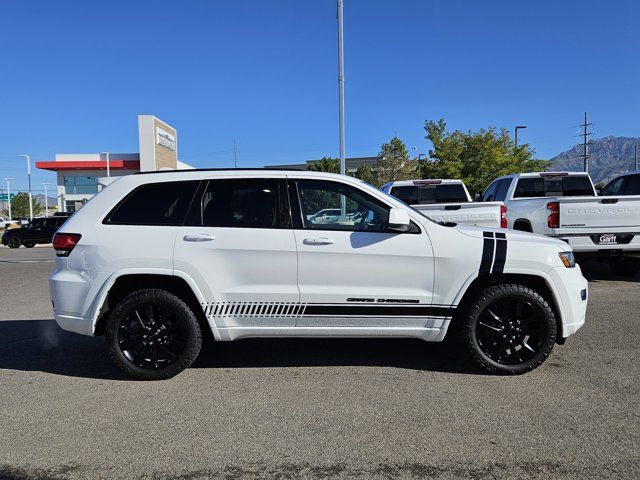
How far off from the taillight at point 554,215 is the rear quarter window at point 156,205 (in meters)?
6.47

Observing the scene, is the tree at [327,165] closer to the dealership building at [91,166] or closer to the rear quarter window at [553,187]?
the dealership building at [91,166]

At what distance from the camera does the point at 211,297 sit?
437 centimetres

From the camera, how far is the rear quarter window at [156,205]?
4461 millimetres

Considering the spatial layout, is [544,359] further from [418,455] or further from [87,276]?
[87,276]

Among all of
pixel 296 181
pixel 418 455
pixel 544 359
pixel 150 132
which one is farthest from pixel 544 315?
pixel 150 132

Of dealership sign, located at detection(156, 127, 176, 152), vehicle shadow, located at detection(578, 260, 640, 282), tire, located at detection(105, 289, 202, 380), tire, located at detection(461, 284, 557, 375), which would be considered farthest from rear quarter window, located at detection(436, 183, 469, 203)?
dealership sign, located at detection(156, 127, 176, 152)

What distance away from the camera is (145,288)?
449 centimetres

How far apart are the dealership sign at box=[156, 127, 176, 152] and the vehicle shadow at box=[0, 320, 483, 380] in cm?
4121

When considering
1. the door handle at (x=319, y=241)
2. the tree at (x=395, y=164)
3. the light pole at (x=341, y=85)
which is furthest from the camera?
the tree at (x=395, y=164)

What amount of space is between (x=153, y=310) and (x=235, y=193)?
51.0 inches

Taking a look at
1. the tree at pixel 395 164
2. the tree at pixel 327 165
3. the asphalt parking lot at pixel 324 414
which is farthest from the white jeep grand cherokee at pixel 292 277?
the tree at pixel 327 165

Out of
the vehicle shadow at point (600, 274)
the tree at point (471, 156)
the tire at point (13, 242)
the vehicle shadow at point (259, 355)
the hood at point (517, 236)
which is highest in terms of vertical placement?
the tree at point (471, 156)

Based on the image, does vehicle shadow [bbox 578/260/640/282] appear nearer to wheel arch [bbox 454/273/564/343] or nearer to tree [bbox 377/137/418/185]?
wheel arch [bbox 454/273/564/343]

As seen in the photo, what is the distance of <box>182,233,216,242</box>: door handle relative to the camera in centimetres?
435
